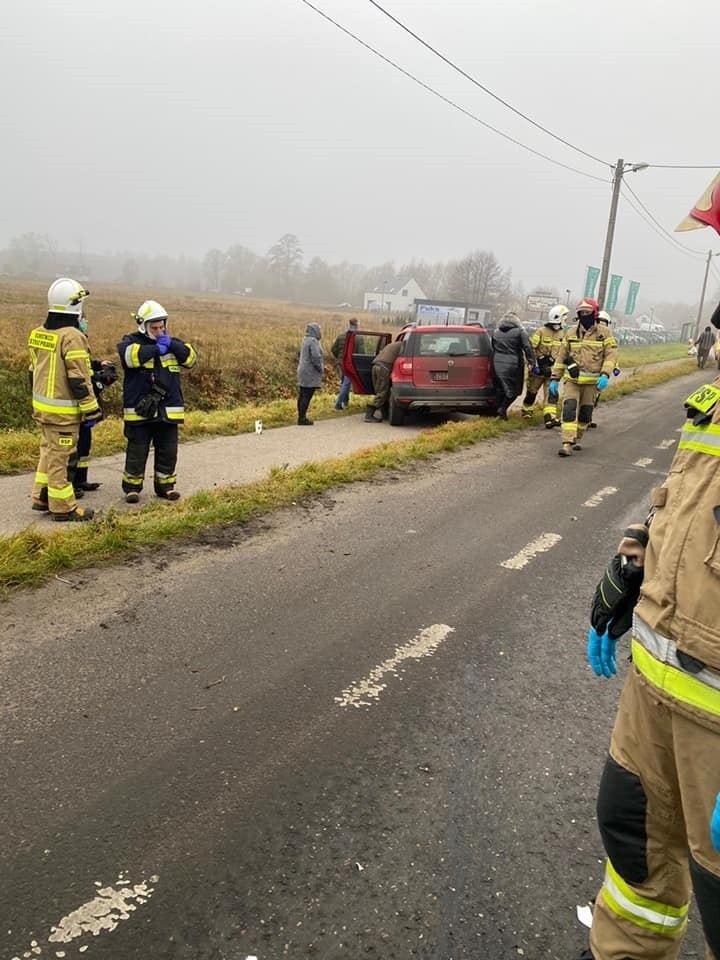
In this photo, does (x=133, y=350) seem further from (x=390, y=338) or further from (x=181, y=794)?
(x=390, y=338)

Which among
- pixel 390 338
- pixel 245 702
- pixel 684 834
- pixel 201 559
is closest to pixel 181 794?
pixel 245 702

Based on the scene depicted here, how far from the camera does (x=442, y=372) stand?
11.7m

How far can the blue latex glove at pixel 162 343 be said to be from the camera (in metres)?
6.63

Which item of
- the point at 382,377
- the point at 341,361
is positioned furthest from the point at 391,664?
the point at 341,361

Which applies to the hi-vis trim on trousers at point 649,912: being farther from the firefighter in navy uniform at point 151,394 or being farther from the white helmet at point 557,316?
the white helmet at point 557,316

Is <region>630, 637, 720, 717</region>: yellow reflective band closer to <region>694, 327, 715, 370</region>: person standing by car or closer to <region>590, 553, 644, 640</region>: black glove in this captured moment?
<region>590, 553, 644, 640</region>: black glove

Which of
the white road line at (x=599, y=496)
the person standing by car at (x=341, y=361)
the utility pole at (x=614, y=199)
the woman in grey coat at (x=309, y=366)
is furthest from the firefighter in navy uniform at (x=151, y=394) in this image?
the utility pole at (x=614, y=199)

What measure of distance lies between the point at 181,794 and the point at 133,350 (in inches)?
185

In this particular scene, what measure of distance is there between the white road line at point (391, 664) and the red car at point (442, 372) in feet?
25.4

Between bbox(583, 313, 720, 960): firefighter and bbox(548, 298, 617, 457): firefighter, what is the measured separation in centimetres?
810

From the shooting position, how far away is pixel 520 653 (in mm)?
4020

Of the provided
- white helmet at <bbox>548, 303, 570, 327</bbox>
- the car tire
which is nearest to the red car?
the car tire

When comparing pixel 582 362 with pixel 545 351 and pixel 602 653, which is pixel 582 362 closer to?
pixel 545 351

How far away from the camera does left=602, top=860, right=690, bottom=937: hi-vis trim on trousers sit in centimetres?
178
